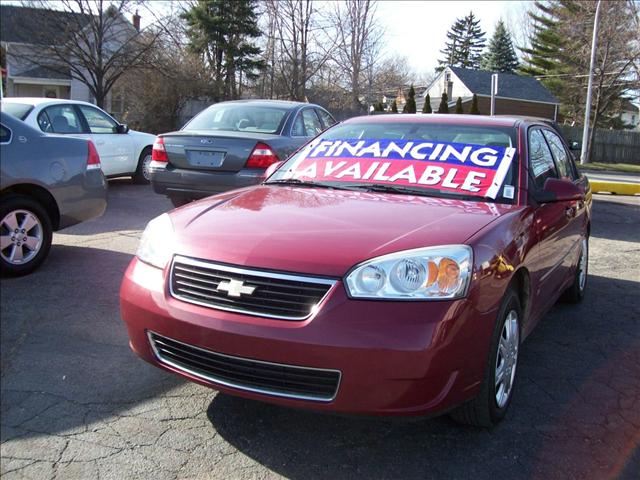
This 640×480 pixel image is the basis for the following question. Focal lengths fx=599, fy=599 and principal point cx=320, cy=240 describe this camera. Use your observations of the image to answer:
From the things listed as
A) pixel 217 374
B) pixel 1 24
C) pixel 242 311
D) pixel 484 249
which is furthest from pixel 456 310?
pixel 1 24

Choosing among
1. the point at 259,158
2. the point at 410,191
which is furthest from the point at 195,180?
the point at 410,191

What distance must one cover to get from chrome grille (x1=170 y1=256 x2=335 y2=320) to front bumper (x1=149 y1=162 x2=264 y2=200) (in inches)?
173

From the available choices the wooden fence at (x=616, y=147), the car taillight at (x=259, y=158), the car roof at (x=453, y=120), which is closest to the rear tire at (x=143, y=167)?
the car taillight at (x=259, y=158)

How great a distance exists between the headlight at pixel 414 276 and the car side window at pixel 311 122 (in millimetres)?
6049

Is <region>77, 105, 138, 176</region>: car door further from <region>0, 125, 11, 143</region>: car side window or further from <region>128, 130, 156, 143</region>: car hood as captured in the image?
<region>0, 125, 11, 143</region>: car side window

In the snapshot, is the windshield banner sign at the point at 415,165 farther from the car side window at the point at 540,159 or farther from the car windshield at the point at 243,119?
the car windshield at the point at 243,119

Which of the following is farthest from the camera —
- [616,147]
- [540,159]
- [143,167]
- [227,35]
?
[616,147]

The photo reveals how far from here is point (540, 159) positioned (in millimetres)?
4047

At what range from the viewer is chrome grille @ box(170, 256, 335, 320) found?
2432mm

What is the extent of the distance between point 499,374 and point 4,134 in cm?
420

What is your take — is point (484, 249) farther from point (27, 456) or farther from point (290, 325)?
point (27, 456)

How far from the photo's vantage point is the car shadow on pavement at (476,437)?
2.57 meters

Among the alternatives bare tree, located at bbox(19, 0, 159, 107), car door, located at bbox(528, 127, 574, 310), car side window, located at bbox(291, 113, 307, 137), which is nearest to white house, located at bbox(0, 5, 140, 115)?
bare tree, located at bbox(19, 0, 159, 107)

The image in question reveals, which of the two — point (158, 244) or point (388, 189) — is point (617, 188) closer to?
point (388, 189)
